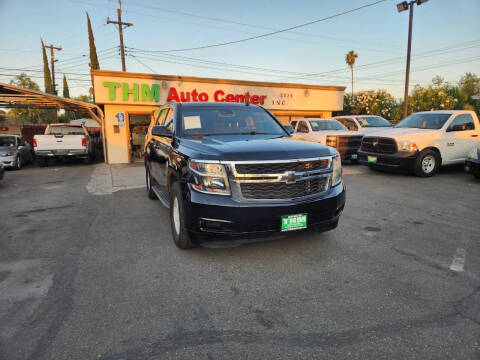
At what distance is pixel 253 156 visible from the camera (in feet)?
10.4

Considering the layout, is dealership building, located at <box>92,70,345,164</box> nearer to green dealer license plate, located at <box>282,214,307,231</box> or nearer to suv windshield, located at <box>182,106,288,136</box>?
suv windshield, located at <box>182,106,288,136</box>

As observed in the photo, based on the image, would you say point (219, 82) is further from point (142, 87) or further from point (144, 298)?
point (144, 298)

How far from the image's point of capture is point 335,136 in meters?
11.7

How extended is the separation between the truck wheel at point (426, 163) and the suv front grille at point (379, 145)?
0.72m

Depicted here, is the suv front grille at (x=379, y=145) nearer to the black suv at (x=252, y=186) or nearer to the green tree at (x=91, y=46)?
the black suv at (x=252, y=186)

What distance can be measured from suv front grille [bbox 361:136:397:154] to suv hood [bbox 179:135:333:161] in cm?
623

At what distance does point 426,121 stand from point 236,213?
8919mm

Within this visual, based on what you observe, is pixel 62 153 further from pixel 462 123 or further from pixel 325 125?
pixel 462 123

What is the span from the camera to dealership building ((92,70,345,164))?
50.2 ft

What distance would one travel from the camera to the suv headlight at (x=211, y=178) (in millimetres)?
3180

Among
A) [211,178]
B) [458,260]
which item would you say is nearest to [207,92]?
[211,178]

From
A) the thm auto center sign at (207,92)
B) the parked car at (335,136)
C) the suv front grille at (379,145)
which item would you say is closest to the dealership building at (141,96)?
the thm auto center sign at (207,92)

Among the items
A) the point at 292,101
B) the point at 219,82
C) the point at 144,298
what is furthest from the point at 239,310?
the point at 292,101

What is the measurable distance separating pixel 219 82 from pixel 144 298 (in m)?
16.1
